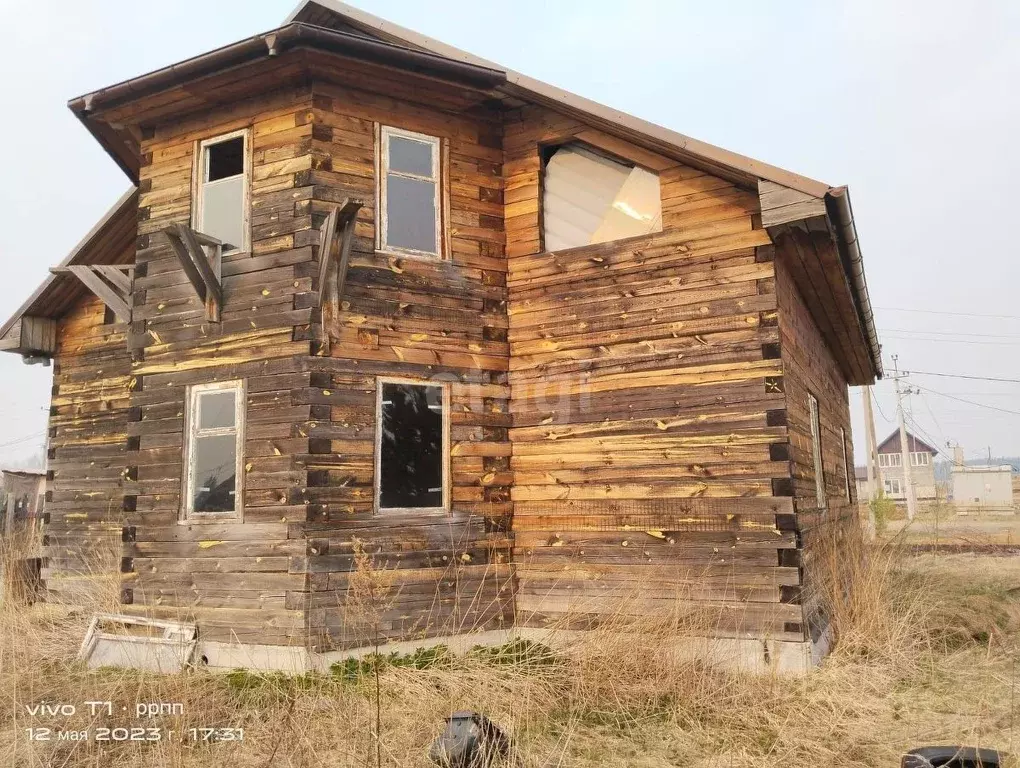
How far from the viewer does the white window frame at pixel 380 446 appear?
8.64m

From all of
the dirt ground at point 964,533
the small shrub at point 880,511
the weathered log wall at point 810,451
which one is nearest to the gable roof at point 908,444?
the dirt ground at point 964,533

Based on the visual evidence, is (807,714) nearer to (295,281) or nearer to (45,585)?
(295,281)

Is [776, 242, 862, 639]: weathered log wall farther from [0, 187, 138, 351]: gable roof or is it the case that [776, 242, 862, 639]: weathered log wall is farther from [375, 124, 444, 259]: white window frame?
[0, 187, 138, 351]: gable roof

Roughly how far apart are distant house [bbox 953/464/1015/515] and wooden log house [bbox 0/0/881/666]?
4754cm

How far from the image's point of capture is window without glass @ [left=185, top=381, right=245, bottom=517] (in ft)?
28.5

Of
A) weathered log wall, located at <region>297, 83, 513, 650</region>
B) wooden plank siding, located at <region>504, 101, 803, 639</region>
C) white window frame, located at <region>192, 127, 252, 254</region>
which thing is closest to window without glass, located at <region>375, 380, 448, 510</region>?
weathered log wall, located at <region>297, 83, 513, 650</region>

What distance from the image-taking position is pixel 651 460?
8.89 meters

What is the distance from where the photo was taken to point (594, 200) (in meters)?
9.79

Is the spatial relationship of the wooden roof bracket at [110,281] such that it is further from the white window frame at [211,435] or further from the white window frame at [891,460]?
the white window frame at [891,460]

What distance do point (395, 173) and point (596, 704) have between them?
6285 mm

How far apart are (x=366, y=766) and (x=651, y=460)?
4953 millimetres

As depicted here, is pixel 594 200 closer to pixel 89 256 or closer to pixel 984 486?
pixel 89 256

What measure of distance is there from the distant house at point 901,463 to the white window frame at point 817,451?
62815 mm

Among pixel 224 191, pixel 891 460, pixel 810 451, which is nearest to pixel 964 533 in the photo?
pixel 810 451
